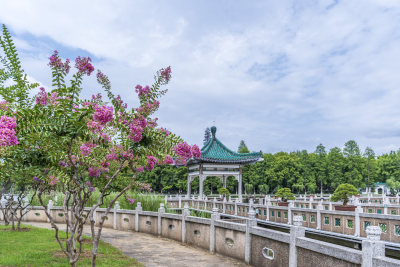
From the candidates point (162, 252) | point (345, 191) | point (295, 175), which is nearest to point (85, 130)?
point (162, 252)

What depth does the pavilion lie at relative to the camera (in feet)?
107

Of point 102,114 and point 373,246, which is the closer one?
point 102,114

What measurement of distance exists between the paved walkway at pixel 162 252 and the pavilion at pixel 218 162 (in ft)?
54.2

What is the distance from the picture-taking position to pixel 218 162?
32.7m

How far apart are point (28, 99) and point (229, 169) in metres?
29.2

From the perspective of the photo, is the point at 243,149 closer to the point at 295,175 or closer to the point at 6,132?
the point at 295,175

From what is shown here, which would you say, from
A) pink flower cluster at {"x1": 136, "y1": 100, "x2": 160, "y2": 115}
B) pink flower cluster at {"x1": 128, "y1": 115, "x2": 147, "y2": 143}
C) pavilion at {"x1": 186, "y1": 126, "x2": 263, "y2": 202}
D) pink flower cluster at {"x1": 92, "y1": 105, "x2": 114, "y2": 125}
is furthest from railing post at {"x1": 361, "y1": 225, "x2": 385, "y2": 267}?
pavilion at {"x1": 186, "y1": 126, "x2": 263, "y2": 202}

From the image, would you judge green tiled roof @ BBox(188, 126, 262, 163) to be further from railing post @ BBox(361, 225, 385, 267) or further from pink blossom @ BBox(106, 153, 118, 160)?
railing post @ BBox(361, 225, 385, 267)

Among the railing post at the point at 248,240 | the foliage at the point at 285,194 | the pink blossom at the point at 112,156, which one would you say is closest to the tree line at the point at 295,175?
the foliage at the point at 285,194

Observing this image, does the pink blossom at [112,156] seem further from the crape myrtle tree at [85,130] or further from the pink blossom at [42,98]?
the pink blossom at [42,98]

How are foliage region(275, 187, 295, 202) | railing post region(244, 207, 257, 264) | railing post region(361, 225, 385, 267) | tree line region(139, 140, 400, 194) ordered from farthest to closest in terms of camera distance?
tree line region(139, 140, 400, 194) → foliage region(275, 187, 295, 202) → railing post region(244, 207, 257, 264) → railing post region(361, 225, 385, 267)

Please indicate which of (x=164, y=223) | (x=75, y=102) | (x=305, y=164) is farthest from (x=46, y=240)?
(x=305, y=164)

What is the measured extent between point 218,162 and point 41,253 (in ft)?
75.7

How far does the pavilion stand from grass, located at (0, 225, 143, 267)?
1933 centimetres
